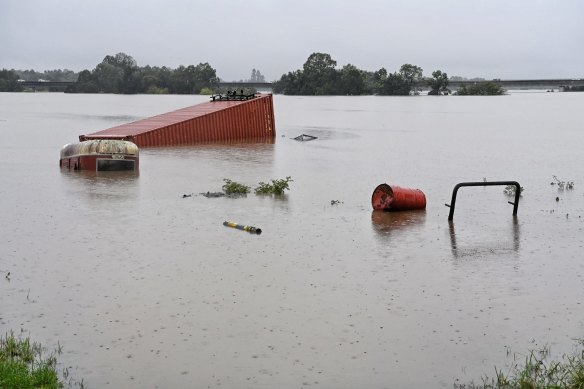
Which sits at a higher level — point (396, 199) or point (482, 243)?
point (396, 199)

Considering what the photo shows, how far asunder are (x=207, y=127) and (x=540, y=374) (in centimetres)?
3550

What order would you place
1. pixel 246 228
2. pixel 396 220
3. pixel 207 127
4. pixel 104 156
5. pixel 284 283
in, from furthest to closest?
1. pixel 207 127
2. pixel 104 156
3. pixel 396 220
4. pixel 246 228
5. pixel 284 283

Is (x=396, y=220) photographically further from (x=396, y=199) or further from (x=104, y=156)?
(x=104, y=156)

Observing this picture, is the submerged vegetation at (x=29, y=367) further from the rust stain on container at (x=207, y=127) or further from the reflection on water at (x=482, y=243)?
the rust stain on container at (x=207, y=127)

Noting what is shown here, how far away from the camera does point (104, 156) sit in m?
28.3

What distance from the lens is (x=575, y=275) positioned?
44.9ft

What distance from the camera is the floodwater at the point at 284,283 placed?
941 centimetres

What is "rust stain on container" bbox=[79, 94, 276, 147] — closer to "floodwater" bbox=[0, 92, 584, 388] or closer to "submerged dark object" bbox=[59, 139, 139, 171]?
"submerged dark object" bbox=[59, 139, 139, 171]

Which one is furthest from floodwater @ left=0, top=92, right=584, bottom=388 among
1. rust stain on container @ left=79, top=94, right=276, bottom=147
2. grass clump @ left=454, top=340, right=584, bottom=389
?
rust stain on container @ left=79, top=94, right=276, bottom=147

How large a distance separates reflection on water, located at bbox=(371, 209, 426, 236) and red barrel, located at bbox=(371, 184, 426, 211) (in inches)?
7.3

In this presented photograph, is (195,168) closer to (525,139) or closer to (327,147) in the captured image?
(327,147)

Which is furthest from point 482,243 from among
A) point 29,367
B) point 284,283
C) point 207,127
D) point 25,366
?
point 207,127

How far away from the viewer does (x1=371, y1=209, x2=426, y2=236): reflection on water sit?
58.6 ft

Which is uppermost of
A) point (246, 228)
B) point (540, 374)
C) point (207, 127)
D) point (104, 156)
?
point (207, 127)
